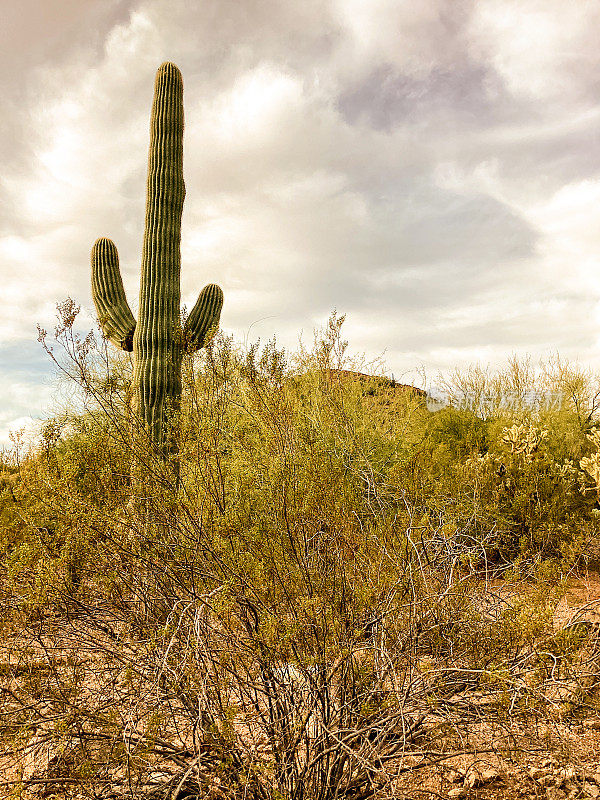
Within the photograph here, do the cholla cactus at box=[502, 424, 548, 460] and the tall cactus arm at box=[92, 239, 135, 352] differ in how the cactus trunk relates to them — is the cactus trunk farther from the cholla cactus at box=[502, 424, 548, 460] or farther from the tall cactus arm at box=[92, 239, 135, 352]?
the cholla cactus at box=[502, 424, 548, 460]

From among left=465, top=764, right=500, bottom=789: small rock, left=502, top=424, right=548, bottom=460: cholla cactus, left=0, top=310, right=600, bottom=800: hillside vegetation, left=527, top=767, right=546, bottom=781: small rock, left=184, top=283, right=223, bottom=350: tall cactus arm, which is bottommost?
left=527, top=767, right=546, bottom=781: small rock

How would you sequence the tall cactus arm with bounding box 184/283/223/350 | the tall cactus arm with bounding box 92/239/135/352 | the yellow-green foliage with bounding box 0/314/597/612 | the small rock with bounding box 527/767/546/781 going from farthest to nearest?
the tall cactus arm with bounding box 184/283/223/350, the tall cactus arm with bounding box 92/239/135/352, the small rock with bounding box 527/767/546/781, the yellow-green foliage with bounding box 0/314/597/612

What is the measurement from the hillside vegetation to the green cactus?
12.0 ft

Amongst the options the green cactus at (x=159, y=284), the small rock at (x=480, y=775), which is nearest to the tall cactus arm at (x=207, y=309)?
the green cactus at (x=159, y=284)

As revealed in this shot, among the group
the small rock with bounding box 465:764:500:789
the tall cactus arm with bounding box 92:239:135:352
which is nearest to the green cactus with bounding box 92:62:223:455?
the tall cactus arm with bounding box 92:239:135:352

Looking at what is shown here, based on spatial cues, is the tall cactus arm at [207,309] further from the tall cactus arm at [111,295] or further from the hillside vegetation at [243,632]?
the hillside vegetation at [243,632]

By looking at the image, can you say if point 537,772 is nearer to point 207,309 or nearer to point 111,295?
point 207,309

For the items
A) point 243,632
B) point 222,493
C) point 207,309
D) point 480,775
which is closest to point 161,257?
point 207,309

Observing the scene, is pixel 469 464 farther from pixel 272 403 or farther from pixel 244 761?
pixel 244 761

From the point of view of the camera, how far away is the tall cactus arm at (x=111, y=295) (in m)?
8.66

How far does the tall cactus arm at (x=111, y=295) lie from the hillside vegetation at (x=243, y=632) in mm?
4833

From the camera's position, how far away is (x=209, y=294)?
9.33m

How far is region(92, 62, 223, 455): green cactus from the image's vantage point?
25.2ft

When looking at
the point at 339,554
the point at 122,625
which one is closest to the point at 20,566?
the point at 122,625
